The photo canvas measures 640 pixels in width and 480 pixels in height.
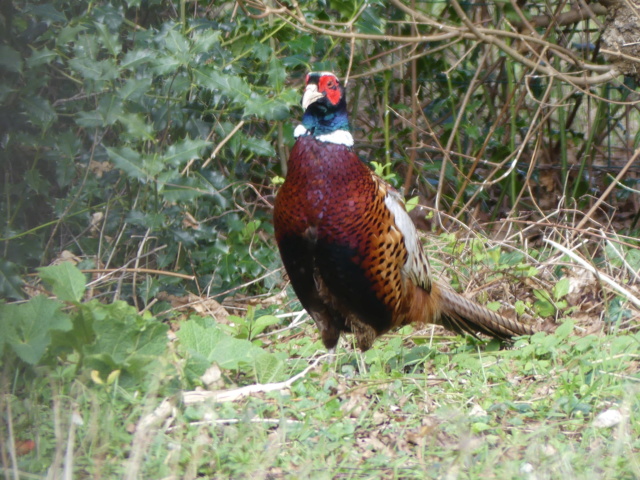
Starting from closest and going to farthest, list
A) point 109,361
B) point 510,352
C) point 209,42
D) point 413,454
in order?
point 413,454
point 109,361
point 510,352
point 209,42

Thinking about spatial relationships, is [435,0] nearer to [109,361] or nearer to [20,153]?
[20,153]

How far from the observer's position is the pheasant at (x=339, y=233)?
11.4ft

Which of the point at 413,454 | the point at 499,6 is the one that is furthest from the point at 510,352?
the point at 499,6

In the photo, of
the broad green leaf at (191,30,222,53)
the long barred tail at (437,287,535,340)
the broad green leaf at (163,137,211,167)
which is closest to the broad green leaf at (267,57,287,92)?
the broad green leaf at (191,30,222,53)

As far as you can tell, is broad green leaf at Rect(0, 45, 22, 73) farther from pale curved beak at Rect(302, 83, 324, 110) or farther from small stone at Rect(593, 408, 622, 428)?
small stone at Rect(593, 408, 622, 428)

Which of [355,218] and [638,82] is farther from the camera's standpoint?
[638,82]

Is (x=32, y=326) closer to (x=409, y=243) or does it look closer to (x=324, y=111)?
(x=324, y=111)

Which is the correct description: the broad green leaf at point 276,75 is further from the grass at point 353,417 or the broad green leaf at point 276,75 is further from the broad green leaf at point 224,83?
the grass at point 353,417

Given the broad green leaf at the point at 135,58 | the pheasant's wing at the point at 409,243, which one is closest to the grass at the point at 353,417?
the pheasant's wing at the point at 409,243

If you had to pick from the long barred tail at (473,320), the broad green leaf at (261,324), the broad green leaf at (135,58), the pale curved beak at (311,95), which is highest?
the broad green leaf at (135,58)

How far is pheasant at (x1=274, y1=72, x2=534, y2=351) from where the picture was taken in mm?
3461

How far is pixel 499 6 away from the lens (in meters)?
5.64

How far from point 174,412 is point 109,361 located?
284mm

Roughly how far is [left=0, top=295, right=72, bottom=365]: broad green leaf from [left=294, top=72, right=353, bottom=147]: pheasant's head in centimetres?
132
